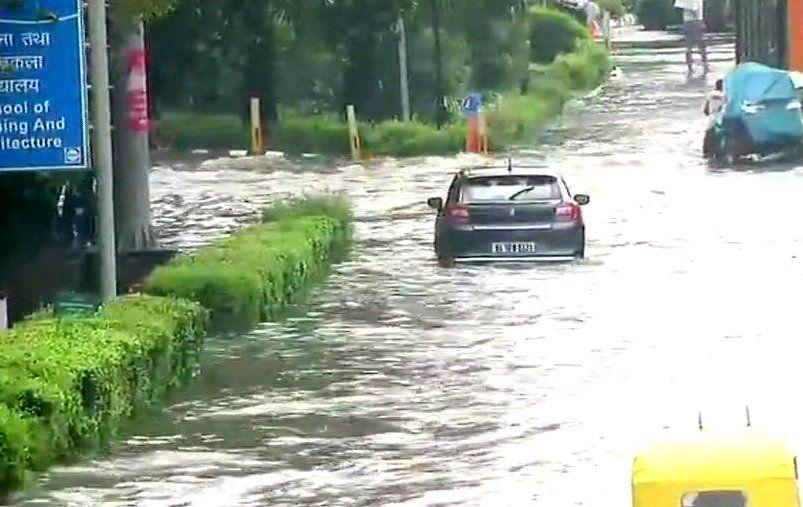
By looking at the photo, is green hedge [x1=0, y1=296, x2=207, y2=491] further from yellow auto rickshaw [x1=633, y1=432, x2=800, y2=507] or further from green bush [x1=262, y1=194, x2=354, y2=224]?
green bush [x1=262, y1=194, x2=354, y2=224]

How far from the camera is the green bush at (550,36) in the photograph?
231 feet

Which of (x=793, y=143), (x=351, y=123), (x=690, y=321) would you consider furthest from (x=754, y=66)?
(x=690, y=321)

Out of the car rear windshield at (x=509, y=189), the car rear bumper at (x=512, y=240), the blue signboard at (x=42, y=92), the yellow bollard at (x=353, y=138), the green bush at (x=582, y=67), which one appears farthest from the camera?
the green bush at (x=582, y=67)

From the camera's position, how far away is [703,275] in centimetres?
2534

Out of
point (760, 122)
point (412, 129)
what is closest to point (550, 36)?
point (412, 129)

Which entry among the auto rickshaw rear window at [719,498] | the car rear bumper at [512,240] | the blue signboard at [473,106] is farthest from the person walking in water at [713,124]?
the auto rickshaw rear window at [719,498]

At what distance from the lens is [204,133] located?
164 ft

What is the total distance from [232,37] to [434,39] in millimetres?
4945

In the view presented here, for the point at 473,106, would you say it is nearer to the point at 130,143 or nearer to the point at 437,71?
the point at 437,71

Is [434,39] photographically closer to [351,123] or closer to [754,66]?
[351,123]

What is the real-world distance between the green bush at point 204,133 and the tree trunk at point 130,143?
2563cm

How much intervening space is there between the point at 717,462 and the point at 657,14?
96.8m

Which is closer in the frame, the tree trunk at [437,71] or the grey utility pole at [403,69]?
the grey utility pole at [403,69]

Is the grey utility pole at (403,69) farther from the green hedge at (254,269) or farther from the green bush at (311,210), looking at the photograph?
the green hedge at (254,269)
